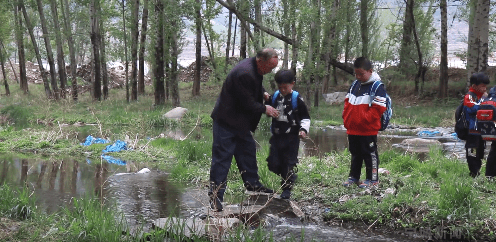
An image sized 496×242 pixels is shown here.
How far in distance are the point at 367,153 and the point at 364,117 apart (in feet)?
1.75

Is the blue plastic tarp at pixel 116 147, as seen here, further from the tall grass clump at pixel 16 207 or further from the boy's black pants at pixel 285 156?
the tall grass clump at pixel 16 207

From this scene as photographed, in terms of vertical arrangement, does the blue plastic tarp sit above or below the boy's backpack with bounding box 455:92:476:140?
below

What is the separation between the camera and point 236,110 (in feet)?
19.7

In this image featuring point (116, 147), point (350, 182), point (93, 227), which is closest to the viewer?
point (93, 227)

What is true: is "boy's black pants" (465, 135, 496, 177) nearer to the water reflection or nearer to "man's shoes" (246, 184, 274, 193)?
"man's shoes" (246, 184, 274, 193)

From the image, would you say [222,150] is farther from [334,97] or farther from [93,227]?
[334,97]

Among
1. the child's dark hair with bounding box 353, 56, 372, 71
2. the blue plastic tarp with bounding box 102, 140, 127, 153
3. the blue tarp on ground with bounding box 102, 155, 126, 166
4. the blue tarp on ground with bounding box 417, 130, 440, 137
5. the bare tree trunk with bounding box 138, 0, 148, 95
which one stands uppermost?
the bare tree trunk with bounding box 138, 0, 148, 95

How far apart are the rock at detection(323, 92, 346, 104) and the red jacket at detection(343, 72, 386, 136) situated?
77.4 feet

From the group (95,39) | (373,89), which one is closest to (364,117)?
(373,89)

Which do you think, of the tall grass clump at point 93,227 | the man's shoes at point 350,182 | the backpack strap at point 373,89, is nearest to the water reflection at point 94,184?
the tall grass clump at point 93,227

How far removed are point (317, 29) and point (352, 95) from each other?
1670 cm

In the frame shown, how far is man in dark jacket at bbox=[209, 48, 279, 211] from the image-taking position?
5.85 meters

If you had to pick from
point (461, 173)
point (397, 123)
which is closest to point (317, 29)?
point (397, 123)

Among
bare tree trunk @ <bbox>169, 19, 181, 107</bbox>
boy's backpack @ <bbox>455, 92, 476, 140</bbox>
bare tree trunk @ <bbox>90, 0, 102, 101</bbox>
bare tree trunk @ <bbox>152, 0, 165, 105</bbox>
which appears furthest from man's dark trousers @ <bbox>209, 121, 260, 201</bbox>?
bare tree trunk @ <bbox>90, 0, 102, 101</bbox>
